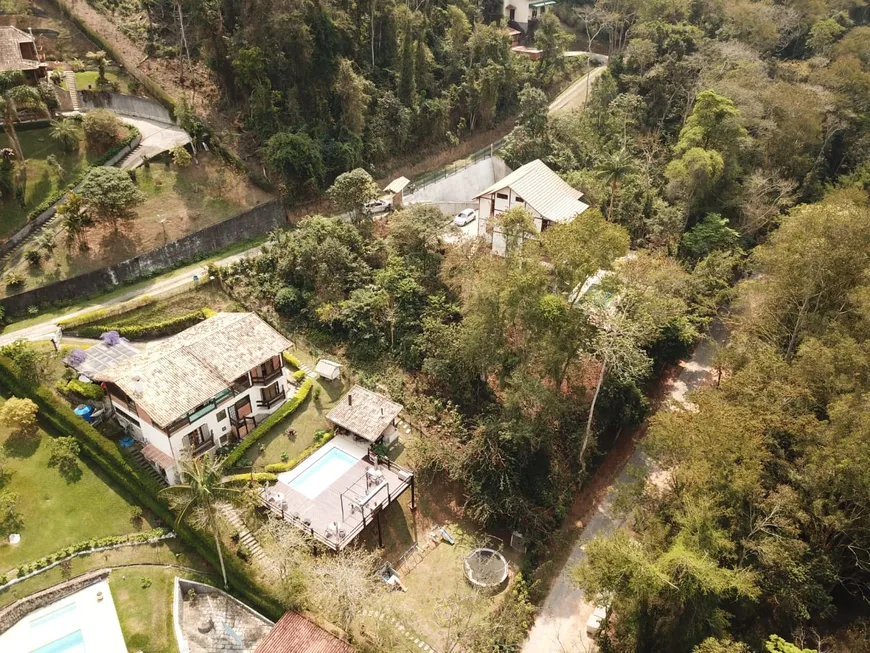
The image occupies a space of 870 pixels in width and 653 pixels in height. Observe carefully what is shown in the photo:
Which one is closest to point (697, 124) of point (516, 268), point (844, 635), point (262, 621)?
point (516, 268)

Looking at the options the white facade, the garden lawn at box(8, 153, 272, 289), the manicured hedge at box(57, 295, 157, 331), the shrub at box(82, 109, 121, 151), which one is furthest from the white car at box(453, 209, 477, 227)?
the shrub at box(82, 109, 121, 151)

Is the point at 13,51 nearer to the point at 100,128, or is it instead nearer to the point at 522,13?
the point at 100,128

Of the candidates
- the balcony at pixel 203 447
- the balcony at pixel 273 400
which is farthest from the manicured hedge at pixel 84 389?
the balcony at pixel 273 400

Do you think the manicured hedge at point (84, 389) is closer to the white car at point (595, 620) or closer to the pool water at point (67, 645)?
the pool water at point (67, 645)

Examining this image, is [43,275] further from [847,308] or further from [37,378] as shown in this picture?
[847,308]

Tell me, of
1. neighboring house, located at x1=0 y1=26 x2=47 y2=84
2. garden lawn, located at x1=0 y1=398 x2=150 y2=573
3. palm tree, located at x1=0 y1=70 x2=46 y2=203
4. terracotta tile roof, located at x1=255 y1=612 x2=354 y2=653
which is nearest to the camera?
terracotta tile roof, located at x1=255 y1=612 x2=354 y2=653

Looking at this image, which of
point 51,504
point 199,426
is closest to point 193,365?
point 199,426

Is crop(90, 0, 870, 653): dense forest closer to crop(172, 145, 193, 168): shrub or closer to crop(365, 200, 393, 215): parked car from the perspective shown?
crop(365, 200, 393, 215): parked car
